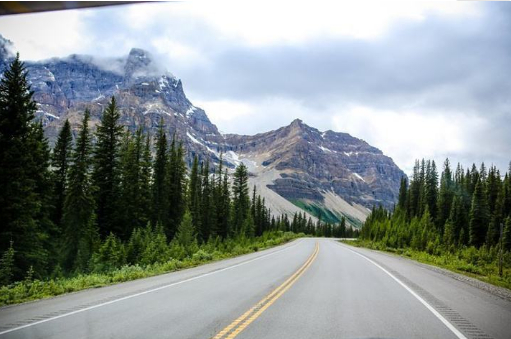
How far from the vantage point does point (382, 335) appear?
670cm

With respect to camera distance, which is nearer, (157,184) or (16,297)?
(16,297)

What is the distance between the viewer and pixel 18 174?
2430cm

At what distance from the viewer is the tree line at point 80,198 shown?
79.8 feet

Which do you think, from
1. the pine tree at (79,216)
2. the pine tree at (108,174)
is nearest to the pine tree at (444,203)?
the pine tree at (108,174)

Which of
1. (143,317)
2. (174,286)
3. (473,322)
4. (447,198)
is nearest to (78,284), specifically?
(174,286)

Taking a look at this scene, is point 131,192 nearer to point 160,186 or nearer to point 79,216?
point 79,216

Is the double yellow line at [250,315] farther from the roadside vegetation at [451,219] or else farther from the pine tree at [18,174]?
the roadside vegetation at [451,219]

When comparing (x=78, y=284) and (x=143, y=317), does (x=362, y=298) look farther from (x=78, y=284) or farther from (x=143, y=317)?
(x=78, y=284)

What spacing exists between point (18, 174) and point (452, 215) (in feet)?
265

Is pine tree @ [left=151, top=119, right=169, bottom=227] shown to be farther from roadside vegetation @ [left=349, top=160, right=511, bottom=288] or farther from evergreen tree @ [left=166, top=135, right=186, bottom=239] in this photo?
roadside vegetation @ [left=349, top=160, right=511, bottom=288]

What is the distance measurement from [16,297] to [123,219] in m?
36.0

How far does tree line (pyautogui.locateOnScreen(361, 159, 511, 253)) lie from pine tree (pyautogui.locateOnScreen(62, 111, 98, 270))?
37.4 meters

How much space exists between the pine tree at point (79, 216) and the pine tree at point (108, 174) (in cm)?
515

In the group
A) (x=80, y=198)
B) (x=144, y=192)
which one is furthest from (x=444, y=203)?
(x=80, y=198)
